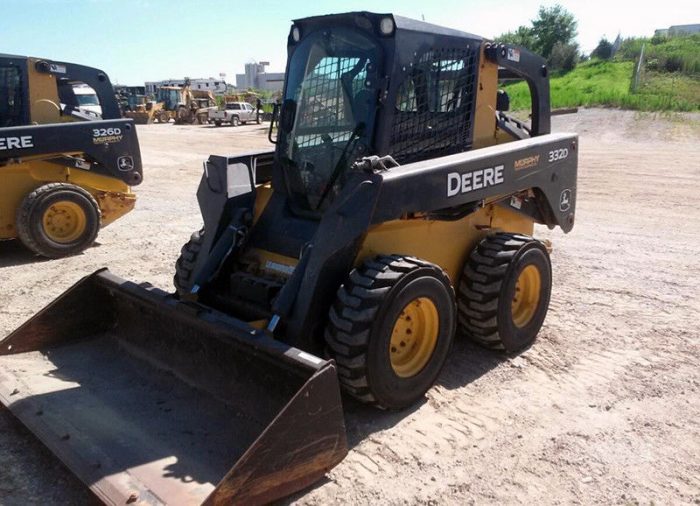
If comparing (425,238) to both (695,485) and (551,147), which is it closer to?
(551,147)

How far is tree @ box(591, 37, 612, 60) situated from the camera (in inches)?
1689

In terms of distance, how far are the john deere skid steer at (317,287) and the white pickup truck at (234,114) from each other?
3113 centimetres

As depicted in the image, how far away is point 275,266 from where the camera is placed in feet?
13.6

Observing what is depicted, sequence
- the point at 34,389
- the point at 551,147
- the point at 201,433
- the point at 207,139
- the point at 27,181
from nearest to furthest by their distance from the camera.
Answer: the point at 201,433 → the point at 34,389 → the point at 551,147 → the point at 27,181 → the point at 207,139

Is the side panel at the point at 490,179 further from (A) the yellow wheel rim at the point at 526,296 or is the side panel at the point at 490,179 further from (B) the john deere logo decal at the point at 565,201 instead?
(A) the yellow wheel rim at the point at 526,296

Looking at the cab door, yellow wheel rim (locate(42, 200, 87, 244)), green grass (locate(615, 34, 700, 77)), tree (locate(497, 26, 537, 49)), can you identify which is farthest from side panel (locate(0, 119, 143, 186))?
tree (locate(497, 26, 537, 49))

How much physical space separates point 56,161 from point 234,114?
93.0 ft

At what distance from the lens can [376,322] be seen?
3.32 metres

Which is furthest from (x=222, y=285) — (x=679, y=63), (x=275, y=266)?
(x=679, y=63)

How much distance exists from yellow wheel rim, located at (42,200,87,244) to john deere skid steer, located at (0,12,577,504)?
10.9 feet

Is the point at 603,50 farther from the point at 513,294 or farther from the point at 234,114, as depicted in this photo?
the point at 513,294

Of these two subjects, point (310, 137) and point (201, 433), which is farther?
point (310, 137)

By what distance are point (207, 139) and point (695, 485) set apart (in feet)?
80.4

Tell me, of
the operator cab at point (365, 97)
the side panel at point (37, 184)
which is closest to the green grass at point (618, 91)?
the side panel at point (37, 184)
